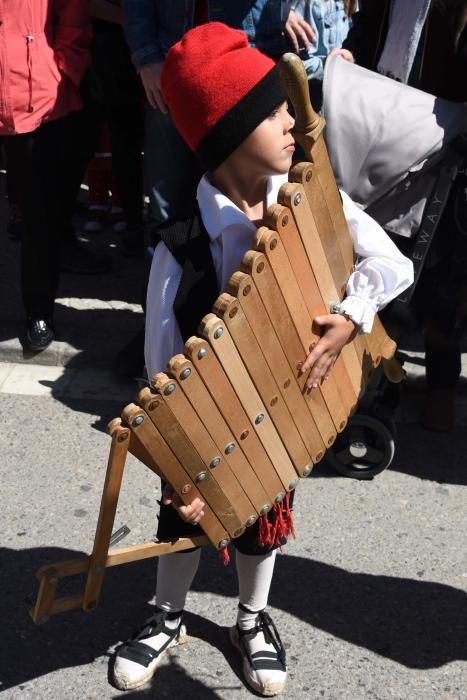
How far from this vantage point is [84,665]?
2.71 metres

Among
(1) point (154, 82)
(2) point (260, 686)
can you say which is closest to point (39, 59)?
(1) point (154, 82)

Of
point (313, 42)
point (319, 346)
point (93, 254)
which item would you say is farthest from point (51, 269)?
point (319, 346)

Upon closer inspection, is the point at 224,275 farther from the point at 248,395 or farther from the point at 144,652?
the point at 144,652

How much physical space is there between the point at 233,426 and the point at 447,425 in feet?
6.09

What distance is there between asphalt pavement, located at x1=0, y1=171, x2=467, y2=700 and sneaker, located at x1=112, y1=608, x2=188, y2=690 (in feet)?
0.11

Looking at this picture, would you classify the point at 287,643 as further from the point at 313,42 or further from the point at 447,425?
the point at 313,42

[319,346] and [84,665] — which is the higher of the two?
[319,346]

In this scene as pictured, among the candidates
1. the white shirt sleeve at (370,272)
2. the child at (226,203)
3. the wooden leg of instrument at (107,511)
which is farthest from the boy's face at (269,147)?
the wooden leg of instrument at (107,511)

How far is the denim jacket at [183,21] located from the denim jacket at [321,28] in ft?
0.30

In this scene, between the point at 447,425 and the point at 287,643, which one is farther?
the point at 447,425

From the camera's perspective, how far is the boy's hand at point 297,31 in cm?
349

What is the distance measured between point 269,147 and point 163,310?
40 centimetres

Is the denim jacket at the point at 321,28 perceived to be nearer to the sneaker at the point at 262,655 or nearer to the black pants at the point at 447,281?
the black pants at the point at 447,281

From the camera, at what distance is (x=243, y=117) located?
2.11 meters
